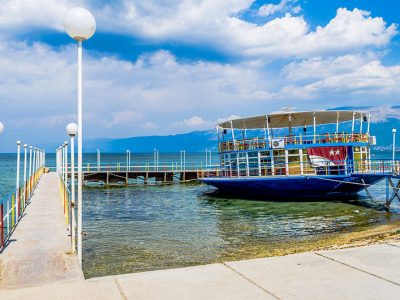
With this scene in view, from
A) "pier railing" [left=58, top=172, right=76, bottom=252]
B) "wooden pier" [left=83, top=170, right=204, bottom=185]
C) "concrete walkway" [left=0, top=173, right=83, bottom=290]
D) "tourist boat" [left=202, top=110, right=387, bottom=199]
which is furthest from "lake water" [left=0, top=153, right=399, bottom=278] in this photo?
"wooden pier" [left=83, top=170, right=204, bottom=185]

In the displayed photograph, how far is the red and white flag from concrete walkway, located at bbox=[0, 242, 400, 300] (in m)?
19.1

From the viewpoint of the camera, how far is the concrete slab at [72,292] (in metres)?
5.92

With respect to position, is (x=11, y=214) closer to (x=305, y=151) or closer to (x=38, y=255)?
(x=38, y=255)

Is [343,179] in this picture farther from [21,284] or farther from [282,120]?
[21,284]

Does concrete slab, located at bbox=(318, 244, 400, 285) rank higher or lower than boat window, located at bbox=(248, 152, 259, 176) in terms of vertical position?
lower

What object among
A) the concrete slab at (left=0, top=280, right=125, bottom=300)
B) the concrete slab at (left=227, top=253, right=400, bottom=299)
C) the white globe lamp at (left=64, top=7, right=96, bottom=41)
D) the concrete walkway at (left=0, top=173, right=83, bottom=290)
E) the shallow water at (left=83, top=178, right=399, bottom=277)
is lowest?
the shallow water at (left=83, top=178, right=399, bottom=277)

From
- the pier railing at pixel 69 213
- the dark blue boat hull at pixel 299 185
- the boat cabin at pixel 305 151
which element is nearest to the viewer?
the pier railing at pixel 69 213

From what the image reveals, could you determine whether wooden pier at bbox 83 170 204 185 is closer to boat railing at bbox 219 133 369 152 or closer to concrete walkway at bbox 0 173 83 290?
boat railing at bbox 219 133 369 152

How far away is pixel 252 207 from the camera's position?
968 inches

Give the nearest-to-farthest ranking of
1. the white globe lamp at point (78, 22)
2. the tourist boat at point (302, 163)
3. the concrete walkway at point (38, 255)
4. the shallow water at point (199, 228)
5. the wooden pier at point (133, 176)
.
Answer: the concrete walkway at point (38, 255), the white globe lamp at point (78, 22), the shallow water at point (199, 228), the tourist boat at point (302, 163), the wooden pier at point (133, 176)

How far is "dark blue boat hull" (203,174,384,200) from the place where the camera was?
2486 centimetres

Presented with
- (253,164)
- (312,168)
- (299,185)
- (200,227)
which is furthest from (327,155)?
(200,227)

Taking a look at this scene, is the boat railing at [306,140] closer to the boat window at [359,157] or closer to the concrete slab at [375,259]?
the boat window at [359,157]

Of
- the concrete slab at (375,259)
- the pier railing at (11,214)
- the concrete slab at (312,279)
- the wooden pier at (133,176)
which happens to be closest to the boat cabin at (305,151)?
the pier railing at (11,214)
